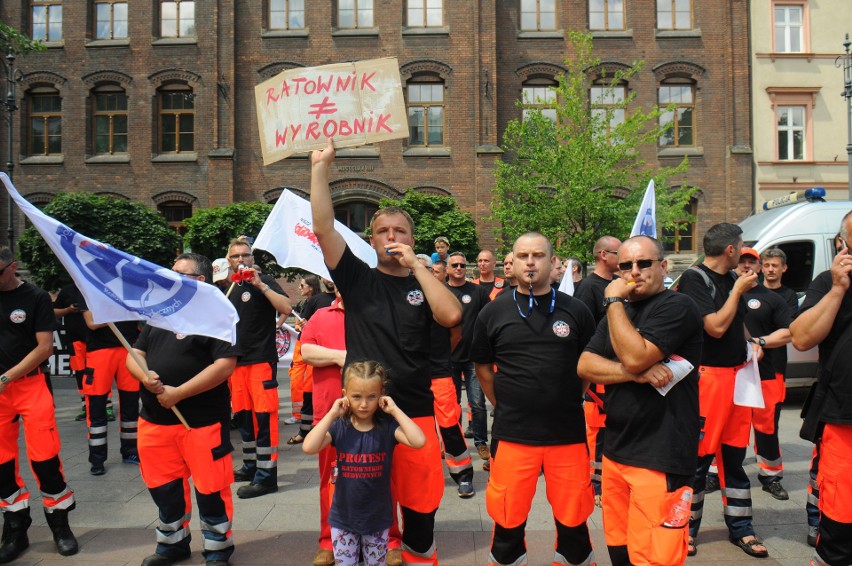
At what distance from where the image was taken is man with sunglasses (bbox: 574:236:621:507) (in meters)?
5.93

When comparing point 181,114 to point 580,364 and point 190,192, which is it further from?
point 580,364

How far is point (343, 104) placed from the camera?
3994mm

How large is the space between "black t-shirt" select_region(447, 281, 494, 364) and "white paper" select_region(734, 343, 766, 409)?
287cm

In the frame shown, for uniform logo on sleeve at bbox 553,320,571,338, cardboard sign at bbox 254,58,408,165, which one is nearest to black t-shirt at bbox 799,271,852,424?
uniform logo on sleeve at bbox 553,320,571,338

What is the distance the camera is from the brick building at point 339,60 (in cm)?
2286

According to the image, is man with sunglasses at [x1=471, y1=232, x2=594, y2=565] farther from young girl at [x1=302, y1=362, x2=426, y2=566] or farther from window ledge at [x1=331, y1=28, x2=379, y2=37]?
window ledge at [x1=331, y1=28, x2=379, y2=37]

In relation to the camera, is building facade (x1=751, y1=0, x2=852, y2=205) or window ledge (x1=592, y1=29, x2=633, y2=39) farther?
building facade (x1=751, y1=0, x2=852, y2=205)

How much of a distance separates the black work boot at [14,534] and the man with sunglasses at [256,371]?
6.34 feet

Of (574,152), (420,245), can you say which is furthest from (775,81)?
(420,245)

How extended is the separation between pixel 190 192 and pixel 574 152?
1326 centimetres

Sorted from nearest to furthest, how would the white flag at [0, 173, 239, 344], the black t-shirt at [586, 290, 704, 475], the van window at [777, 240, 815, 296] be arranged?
1. the black t-shirt at [586, 290, 704, 475]
2. the white flag at [0, 173, 239, 344]
3. the van window at [777, 240, 815, 296]

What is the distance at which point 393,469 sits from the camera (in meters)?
3.87

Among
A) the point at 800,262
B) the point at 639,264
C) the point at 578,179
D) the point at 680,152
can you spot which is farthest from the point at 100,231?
the point at 680,152

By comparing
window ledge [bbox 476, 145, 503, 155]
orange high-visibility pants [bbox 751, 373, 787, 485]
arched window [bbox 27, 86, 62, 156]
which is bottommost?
orange high-visibility pants [bbox 751, 373, 787, 485]
